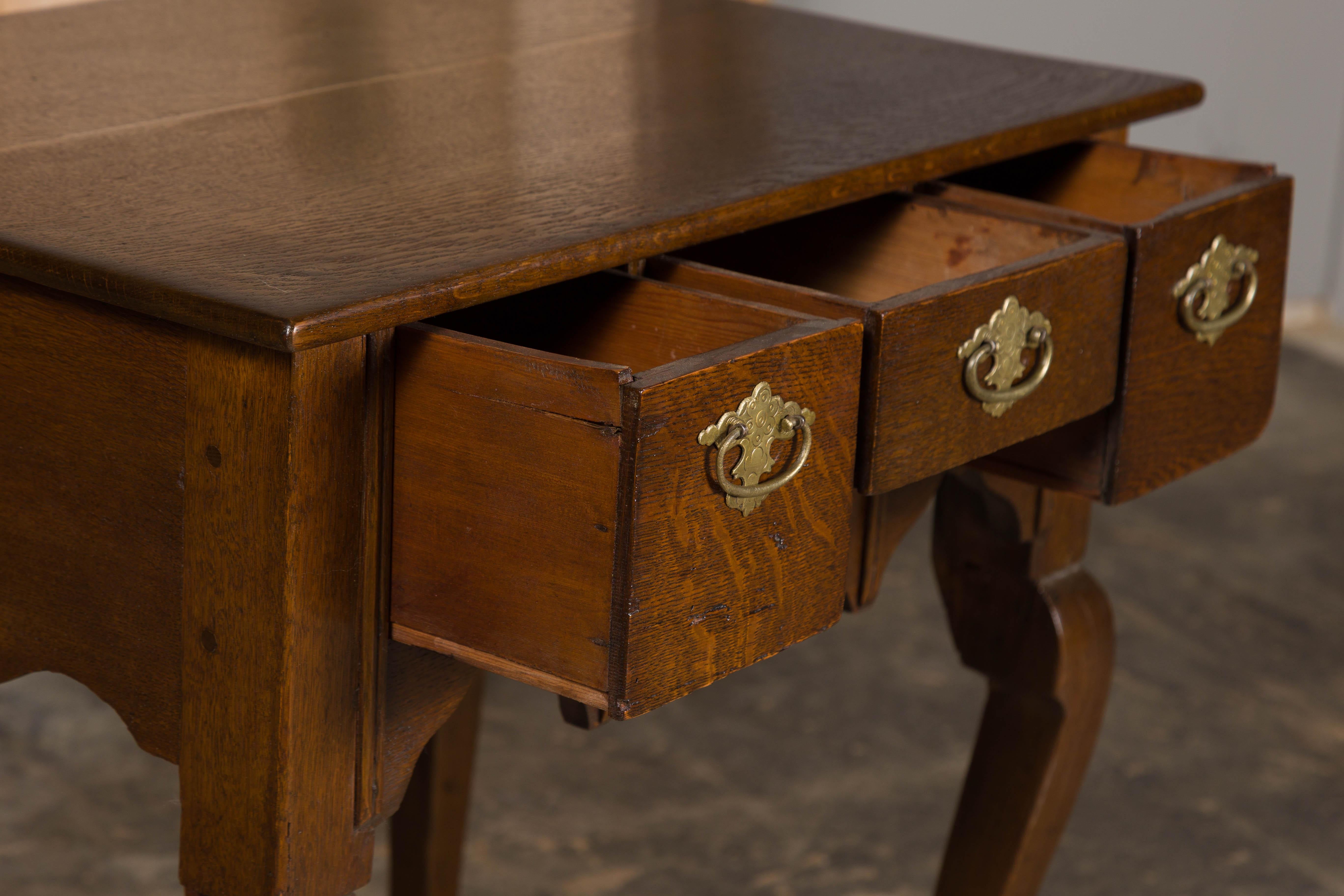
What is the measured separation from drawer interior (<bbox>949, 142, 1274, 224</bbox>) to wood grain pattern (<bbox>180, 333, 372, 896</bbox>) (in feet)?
2.02

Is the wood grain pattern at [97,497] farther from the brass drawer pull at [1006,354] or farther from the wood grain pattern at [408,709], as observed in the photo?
the brass drawer pull at [1006,354]

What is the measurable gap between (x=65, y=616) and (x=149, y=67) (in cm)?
51

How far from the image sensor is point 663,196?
1027mm

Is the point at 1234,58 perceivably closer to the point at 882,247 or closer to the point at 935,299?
the point at 882,247

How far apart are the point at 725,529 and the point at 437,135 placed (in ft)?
1.30

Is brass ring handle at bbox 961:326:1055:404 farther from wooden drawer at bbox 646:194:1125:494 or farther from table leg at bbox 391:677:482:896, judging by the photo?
table leg at bbox 391:677:482:896

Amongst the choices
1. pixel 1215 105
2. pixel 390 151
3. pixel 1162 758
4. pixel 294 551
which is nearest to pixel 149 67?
pixel 390 151

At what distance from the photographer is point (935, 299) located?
989 millimetres

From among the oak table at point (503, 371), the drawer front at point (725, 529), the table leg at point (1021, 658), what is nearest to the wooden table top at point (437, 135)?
the oak table at point (503, 371)

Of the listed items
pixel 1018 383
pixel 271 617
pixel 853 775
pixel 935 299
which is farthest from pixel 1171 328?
pixel 853 775

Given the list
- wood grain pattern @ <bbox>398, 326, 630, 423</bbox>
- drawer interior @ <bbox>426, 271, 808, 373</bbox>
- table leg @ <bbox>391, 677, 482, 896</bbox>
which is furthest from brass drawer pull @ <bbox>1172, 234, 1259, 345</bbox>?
table leg @ <bbox>391, 677, 482, 896</bbox>

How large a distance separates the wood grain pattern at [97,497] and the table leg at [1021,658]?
2.30ft

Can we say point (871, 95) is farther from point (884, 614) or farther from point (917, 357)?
point (884, 614)

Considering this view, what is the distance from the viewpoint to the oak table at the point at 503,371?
85 cm
